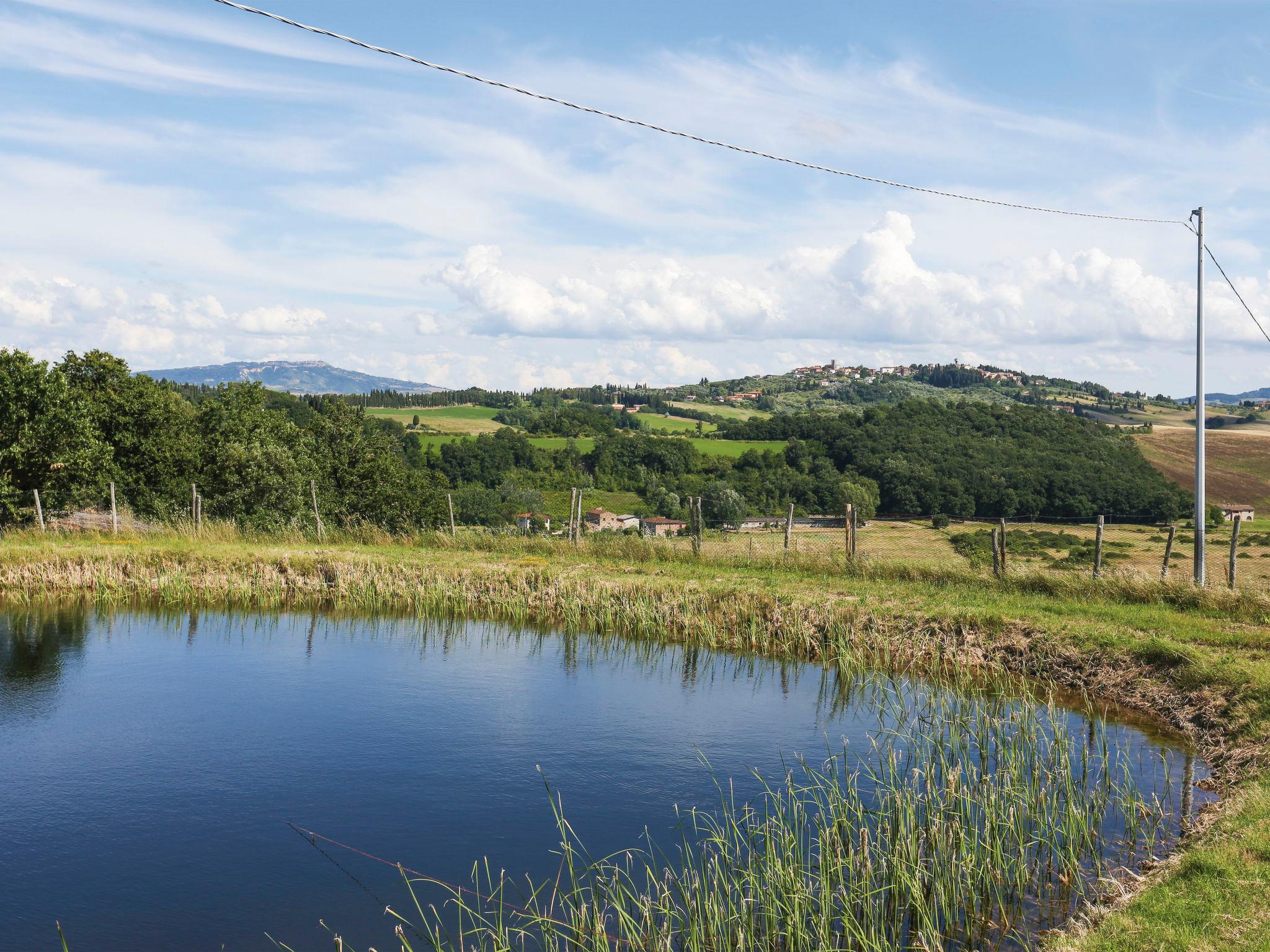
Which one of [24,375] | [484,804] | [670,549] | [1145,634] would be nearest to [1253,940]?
[484,804]

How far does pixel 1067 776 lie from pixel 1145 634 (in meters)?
6.79

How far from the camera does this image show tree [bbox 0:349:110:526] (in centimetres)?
2386

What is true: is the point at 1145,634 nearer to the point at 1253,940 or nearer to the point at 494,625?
the point at 1253,940

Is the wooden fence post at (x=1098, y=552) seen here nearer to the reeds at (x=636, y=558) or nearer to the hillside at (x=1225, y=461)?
the reeds at (x=636, y=558)

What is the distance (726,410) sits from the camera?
126938 millimetres

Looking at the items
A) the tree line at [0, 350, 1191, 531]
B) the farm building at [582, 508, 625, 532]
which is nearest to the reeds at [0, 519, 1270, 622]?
the tree line at [0, 350, 1191, 531]

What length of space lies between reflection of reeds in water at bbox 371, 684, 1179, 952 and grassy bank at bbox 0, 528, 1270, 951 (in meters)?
0.84

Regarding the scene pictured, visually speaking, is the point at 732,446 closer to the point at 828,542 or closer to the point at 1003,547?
the point at 828,542

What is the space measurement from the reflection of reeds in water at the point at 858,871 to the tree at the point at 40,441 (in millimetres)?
22500

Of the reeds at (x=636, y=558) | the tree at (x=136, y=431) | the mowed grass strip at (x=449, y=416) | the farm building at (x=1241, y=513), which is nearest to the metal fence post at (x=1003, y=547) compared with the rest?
the reeds at (x=636, y=558)

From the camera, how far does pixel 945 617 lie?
1462cm

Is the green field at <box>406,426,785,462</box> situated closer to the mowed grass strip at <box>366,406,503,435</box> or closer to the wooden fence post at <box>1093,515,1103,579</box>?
the mowed grass strip at <box>366,406,503,435</box>

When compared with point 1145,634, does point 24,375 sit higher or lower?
higher

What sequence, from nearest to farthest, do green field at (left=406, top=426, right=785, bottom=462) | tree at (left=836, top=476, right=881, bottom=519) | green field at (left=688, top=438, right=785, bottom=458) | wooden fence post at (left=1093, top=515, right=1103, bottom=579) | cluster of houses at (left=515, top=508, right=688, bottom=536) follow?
wooden fence post at (left=1093, top=515, right=1103, bottom=579) → cluster of houses at (left=515, top=508, right=688, bottom=536) → tree at (left=836, top=476, right=881, bottom=519) → green field at (left=688, top=438, right=785, bottom=458) → green field at (left=406, top=426, right=785, bottom=462)
